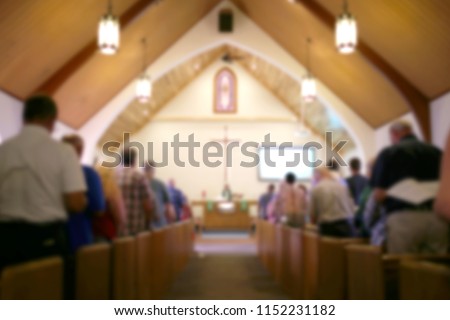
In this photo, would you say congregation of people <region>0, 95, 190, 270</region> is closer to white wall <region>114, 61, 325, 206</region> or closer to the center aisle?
the center aisle

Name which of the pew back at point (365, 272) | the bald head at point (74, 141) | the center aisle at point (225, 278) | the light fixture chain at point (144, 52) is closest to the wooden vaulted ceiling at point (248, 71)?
the light fixture chain at point (144, 52)

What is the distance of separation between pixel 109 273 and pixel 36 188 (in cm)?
56

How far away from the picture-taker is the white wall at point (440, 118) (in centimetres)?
665

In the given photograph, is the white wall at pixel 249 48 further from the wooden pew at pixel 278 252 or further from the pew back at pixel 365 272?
the pew back at pixel 365 272

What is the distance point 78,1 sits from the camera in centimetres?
609

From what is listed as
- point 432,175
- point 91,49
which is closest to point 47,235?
point 432,175

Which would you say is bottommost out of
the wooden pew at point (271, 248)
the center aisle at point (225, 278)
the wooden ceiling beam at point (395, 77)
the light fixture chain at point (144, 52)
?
the center aisle at point (225, 278)

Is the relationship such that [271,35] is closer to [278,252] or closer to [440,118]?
[440,118]

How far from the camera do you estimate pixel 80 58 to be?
286 inches

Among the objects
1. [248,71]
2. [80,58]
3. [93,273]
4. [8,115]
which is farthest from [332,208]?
[248,71]

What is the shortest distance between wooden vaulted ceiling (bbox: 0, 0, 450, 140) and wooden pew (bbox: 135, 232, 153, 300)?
301 centimetres

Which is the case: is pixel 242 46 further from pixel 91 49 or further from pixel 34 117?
pixel 34 117

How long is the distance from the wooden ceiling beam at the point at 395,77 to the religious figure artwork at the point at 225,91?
7820 mm

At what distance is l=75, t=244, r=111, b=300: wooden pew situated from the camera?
1837mm
